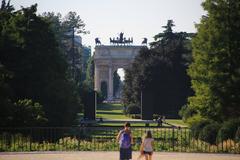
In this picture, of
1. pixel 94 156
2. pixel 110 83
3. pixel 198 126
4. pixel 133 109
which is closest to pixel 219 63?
pixel 198 126

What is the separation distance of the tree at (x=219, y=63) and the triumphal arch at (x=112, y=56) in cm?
8489

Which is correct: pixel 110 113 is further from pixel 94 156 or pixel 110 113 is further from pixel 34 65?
pixel 94 156

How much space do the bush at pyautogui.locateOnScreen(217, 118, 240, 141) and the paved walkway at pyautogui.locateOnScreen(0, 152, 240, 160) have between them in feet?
14.5

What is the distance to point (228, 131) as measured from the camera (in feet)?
102

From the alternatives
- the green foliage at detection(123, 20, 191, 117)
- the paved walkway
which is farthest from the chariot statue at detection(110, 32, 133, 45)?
the paved walkway

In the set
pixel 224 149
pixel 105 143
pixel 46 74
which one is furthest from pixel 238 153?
pixel 46 74

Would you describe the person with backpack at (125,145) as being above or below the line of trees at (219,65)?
below

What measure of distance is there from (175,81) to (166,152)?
46.4 m

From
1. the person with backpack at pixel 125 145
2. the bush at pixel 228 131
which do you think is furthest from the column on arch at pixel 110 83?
the person with backpack at pixel 125 145

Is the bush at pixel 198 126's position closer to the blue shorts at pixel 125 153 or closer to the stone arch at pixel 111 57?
the blue shorts at pixel 125 153

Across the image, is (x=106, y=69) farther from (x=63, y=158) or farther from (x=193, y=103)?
(x=63, y=158)

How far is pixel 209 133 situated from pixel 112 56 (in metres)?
94.0

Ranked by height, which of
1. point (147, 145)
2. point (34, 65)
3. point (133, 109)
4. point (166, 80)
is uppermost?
point (166, 80)

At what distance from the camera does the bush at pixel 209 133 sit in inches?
1284
